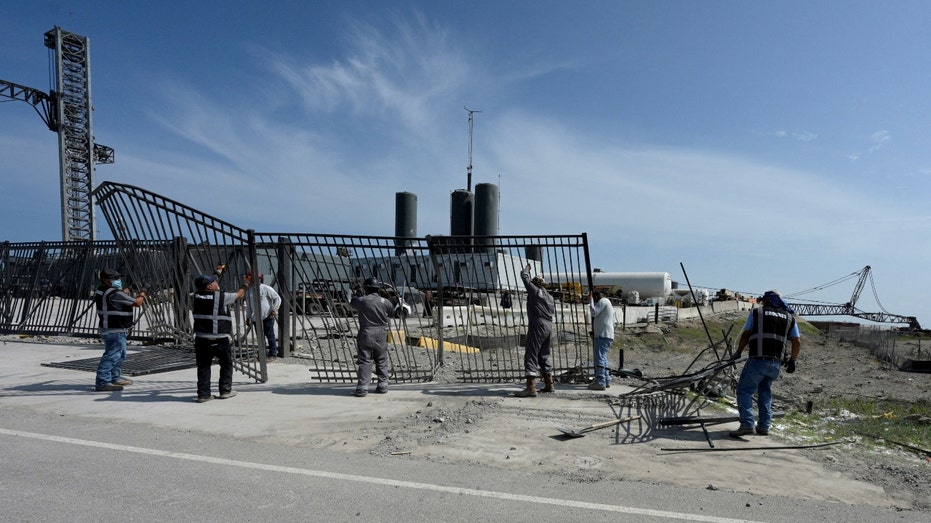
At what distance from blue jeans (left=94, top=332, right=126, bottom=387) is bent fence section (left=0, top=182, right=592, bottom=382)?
1632mm

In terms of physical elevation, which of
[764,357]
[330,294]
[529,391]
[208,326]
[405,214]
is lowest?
[529,391]

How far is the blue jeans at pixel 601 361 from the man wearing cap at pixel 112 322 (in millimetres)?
7032

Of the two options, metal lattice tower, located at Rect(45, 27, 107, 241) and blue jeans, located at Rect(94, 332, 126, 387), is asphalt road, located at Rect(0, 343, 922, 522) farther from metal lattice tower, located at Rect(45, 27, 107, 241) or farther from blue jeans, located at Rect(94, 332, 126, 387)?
metal lattice tower, located at Rect(45, 27, 107, 241)

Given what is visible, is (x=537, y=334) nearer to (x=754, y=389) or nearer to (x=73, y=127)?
(x=754, y=389)

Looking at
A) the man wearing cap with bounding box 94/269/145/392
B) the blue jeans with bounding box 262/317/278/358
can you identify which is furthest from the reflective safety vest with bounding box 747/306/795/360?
the blue jeans with bounding box 262/317/278/358

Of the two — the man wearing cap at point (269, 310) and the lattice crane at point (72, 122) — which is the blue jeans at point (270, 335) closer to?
the man wearing cap at point (269, 310)

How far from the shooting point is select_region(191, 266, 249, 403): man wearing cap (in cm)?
755

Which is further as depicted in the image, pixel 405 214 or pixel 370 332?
pixel 405 214

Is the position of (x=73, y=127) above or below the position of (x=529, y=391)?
above

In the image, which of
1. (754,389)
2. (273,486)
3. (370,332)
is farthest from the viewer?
(370,332)

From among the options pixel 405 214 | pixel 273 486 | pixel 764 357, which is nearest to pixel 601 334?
pixel 764 357

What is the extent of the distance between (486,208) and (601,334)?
40.3m

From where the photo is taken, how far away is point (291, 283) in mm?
10156

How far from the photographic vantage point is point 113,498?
4.22 m
